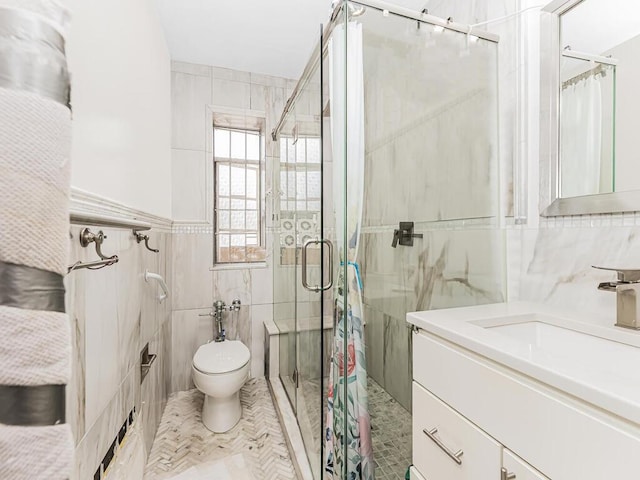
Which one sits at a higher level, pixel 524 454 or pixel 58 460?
pixel 58 460

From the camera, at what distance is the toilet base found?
74.9 inches

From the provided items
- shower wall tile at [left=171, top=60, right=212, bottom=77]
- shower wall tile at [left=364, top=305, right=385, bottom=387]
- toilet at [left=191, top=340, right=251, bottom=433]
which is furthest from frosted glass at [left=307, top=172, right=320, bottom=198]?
shower wall tile at [left=171, top=60, right=212, bottom=77]

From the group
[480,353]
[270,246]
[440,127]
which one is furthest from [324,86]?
[270,246]

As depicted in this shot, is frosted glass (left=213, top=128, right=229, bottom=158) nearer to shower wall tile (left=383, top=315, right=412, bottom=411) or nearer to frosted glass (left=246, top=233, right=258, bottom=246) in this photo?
frosted glass (left=246, top=233, right=258, bottom=246)

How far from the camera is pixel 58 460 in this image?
341mm

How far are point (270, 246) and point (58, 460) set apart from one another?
232 centimetres

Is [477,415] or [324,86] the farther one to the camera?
[324,86]

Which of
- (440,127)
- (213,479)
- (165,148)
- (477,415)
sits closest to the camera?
(477,415)

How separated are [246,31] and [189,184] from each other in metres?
1.16

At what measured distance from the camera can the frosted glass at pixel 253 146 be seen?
2.73 meters

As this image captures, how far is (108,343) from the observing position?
105 centimetres

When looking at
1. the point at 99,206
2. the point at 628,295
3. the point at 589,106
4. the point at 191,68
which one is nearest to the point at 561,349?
the point at 628,295

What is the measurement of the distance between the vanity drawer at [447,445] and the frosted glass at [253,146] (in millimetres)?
2314

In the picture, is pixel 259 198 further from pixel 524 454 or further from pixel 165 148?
pixel 524 454
